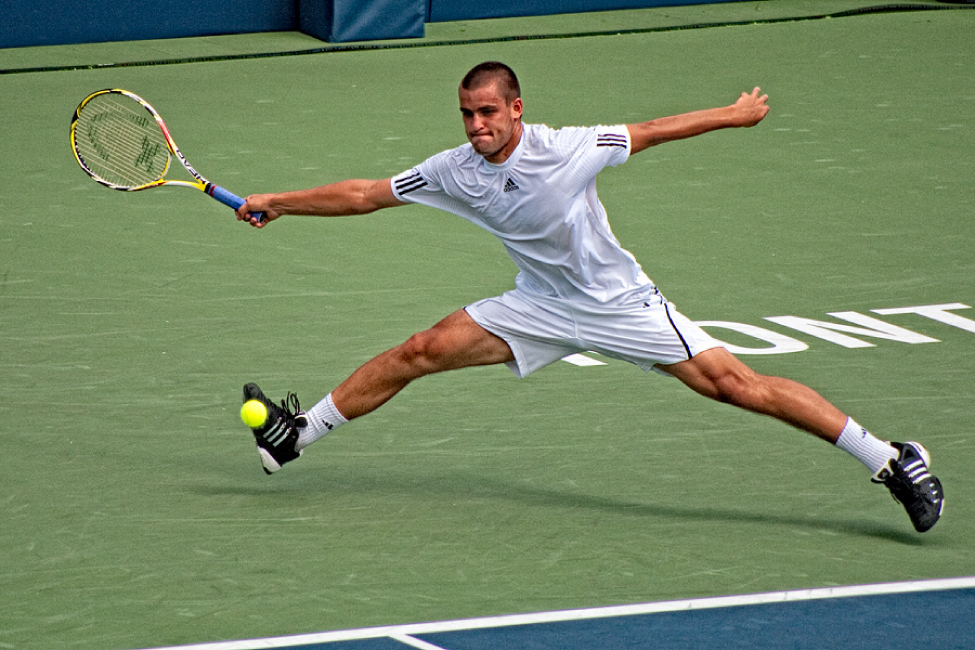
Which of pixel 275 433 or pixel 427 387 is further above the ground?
pixel 427 387

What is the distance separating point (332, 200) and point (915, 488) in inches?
93.5

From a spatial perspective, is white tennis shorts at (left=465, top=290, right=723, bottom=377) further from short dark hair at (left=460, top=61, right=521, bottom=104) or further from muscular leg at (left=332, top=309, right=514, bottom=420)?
short dark hair at (left=460, top=61, right=521, bottom=104)

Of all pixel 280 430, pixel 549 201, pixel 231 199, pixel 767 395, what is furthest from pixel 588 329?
pixel 231 199

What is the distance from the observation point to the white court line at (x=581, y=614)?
4.96 metres

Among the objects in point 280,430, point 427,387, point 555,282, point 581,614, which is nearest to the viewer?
point 581,614

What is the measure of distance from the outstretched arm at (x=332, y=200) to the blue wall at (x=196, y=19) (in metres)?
9.59

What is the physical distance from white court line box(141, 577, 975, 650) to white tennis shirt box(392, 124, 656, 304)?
121 centimetres

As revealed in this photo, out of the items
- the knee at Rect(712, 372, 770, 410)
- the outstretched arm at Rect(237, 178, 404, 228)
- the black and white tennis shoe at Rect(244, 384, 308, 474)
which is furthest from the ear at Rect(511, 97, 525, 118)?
the black and white tennis shoe at Rect(244, 384, 308, 474)

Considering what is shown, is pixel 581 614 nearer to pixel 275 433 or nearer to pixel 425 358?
pixel 425 358

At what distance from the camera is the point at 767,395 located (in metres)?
5.72

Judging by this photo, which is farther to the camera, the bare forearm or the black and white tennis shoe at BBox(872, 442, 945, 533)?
the bare forearm

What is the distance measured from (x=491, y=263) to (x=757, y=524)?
3.67m

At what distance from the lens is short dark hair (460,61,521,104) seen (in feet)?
18.3

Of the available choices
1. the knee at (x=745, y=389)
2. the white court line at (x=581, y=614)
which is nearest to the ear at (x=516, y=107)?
the knee at (x=745, y=389)
